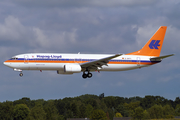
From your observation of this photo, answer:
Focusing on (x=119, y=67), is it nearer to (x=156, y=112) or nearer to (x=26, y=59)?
(x=26, y=59)

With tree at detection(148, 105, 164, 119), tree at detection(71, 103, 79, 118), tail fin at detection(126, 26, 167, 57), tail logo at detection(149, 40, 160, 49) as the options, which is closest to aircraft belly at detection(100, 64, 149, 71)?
tail fin at detection(126, 26, 167, 57)

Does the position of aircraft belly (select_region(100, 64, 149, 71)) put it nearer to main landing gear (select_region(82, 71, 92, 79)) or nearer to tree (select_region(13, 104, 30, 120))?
main landing gear (select_region(82, 71, 92, 79))

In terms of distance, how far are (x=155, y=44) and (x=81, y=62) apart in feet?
71.7

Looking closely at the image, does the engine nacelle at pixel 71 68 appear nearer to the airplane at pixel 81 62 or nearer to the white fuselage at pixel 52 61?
the airplane at pixel 81 62

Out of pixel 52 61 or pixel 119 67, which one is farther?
pixel 119 67

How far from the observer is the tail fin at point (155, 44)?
82438 millimetres

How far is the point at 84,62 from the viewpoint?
74.1 meters

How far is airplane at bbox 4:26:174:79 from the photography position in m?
71.3

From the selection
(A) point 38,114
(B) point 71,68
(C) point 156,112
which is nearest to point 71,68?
(B) point 71,68

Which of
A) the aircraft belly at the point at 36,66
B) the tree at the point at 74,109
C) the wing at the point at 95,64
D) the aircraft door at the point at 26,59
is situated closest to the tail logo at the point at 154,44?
the wing at the point at 95,64

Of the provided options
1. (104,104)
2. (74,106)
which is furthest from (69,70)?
(104,104)

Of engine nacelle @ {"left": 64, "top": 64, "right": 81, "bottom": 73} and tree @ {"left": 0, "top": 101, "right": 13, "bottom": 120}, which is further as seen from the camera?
tree @ {"left": 0, "top": 101, "right": 13, "bottom": 120}

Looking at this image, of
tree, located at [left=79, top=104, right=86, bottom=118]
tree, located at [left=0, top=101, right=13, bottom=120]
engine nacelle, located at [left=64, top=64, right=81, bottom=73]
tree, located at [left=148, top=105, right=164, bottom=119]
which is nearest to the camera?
engine nacelle, located at [left=64, top=64, right=81, bottom=73]

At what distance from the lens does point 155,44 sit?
84.2 meters
